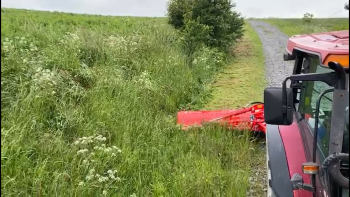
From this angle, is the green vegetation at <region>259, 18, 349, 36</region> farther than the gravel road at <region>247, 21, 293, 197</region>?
No

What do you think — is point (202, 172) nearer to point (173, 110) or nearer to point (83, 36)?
point (173, 110)

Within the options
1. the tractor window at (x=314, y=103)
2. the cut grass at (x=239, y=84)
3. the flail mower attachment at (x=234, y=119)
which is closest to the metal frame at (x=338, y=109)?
the tractor window at (x=314, y=103)

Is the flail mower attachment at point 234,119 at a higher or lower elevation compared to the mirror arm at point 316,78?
lower

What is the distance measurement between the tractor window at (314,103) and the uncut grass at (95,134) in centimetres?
144

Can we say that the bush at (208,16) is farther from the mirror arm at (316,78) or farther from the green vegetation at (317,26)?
the mirror arm at (316,78)

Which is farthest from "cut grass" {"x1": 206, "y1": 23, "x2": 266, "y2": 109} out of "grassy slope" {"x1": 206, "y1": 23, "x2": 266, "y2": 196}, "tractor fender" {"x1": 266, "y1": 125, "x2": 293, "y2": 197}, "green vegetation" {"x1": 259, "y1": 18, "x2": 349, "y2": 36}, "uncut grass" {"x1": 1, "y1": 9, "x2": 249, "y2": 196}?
"tractor fender" {"x1": 266, "y1": 125, "x2": 293, "y2": 197}

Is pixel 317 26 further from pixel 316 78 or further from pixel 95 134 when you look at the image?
pixel 316 78

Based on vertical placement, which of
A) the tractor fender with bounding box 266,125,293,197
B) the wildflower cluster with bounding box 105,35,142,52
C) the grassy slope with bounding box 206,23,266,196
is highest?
the wildflower cluster with bounding box 105,35,142,52

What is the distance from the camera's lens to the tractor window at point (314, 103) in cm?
206

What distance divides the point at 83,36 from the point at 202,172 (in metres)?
5.36

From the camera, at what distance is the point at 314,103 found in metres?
2.63

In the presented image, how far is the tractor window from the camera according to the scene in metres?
2.06

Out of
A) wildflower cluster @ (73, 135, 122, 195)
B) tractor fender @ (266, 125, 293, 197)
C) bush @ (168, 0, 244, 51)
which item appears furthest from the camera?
bush @ (168, 0, 244, 51)

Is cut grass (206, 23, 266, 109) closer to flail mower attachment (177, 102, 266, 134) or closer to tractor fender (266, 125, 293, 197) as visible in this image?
flail mower attachment (177, 102, 266, 134)
